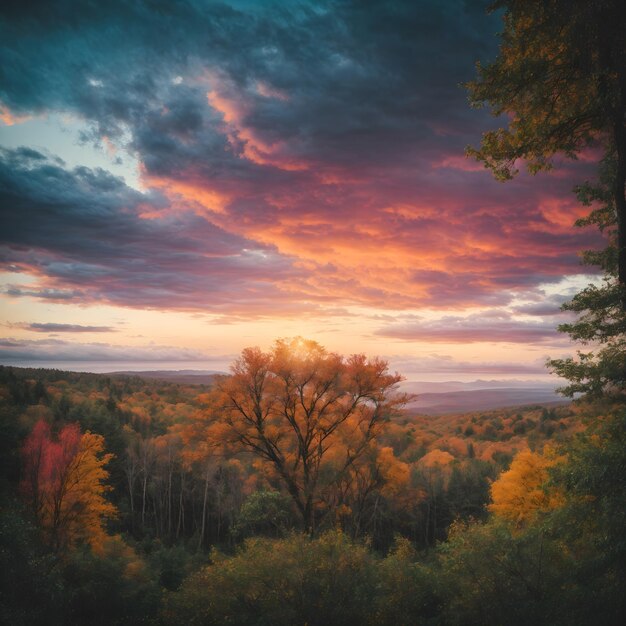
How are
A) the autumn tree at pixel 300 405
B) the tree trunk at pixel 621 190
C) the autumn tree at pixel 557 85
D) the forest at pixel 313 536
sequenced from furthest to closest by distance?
1. the autumn tree at pixel 300 405
2. the forest at pixel 313 536
3. the tree trunk at pixel 621 190
4. the autumn tree at pixel 557 85

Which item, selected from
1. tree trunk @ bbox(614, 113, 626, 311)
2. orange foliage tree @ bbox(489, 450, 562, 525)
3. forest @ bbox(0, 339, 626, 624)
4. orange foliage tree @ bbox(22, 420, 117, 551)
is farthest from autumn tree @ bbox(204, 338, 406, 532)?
orange foliage tree @ bbox(22, 420, 117, 551)

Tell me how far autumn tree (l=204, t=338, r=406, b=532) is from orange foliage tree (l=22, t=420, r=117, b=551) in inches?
698

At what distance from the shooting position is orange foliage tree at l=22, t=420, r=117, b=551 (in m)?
26.2

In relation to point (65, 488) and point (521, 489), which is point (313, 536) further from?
point (65, 488)

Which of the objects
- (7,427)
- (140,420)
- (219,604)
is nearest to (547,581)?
(219,604)

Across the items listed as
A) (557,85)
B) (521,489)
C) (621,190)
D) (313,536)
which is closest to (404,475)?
(521,489)

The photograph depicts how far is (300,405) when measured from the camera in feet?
61.1

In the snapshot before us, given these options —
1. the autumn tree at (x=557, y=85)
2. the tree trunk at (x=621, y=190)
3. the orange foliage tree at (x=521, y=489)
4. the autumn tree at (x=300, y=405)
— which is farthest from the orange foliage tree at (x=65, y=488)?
the tree trunk at (x=621, y=190)

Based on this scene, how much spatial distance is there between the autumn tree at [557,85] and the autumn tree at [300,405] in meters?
11.8

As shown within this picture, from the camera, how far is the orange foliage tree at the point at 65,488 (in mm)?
26156

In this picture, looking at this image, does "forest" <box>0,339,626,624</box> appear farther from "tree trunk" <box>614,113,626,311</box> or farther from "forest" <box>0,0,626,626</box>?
"tree trunk" <box>614,113,626,311</box>

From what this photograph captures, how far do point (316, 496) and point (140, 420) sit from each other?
53588mm

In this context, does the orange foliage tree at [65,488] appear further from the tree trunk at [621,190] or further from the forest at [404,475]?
the tree trunk at [621,190]

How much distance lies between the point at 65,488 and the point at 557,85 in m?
34.7
